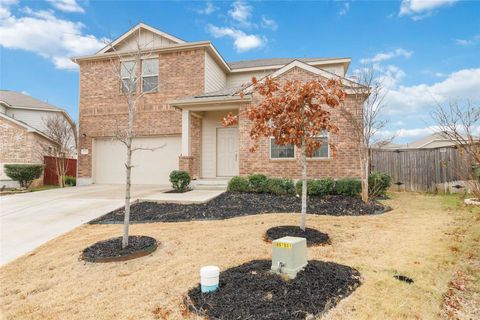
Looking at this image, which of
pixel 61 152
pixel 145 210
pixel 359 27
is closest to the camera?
pixel 145 210

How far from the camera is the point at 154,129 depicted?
14508mm

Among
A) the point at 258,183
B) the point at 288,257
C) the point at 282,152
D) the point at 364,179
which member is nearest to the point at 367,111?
the point at 364,179

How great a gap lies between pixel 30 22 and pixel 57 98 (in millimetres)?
17460

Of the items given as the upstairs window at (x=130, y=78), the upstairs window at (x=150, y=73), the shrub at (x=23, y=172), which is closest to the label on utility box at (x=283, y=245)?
the upstairs window at (x=130, y=78)

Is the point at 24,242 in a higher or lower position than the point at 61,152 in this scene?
lower

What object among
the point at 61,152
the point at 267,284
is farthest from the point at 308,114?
the point at 61,152

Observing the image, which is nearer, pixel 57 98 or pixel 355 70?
pixel 355 70

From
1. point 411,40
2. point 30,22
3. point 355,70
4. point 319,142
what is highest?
point 30,22

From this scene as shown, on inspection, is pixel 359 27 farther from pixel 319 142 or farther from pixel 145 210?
pixel 145 210

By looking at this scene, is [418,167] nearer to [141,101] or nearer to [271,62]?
[271,62]

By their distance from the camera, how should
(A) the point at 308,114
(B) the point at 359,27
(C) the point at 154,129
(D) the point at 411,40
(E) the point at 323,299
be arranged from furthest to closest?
(C) the point at 154,129
(B) the point at 359,27
(D) the point at 411,40
(A) the point at 308,114
(E) the point at 323,299

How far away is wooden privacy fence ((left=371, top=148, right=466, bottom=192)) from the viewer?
1188 cm

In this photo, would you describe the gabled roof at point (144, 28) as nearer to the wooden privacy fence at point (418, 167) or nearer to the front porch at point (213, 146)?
the front porch at point (213, 146)

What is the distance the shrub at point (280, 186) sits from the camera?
1006cm
